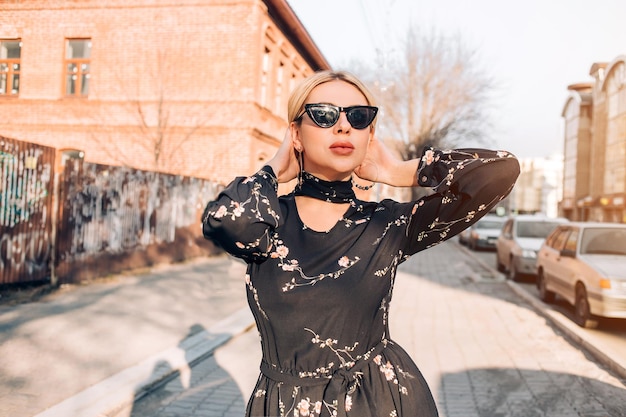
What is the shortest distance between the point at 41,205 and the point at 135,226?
3.86 m

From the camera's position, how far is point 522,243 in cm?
1582

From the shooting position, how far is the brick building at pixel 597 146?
3900 cm

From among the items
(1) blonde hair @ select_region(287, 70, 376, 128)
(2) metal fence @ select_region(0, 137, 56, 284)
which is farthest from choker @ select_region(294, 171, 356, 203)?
(2) metal fence @ select_region(0, 137, 56, 284)

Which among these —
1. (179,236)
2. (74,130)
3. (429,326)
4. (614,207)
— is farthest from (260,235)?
(614,207)

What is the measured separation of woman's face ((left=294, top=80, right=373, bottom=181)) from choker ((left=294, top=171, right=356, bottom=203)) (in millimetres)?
23

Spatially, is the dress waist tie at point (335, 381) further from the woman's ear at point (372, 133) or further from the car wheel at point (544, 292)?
the car wheel at point (544, 292)

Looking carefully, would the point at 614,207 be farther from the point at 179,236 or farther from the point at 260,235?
the point at 260,235

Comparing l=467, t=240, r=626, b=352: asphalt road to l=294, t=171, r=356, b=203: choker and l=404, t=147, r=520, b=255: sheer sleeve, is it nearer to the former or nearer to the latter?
l=404, t=147, r=520, b=255: sheer sleeve

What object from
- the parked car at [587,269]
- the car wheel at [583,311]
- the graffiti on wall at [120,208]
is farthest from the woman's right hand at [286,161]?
the graffiti on wall at [120,208]

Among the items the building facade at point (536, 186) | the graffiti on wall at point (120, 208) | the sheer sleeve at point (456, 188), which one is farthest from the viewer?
the building facade at point (536, 186)

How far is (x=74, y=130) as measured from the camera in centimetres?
2133

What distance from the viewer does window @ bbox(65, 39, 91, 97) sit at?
850 inches

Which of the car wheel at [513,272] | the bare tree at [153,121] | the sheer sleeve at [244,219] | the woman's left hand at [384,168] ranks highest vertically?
the bare tree at [153,121]

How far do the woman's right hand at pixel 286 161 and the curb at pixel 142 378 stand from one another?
3.42 m
